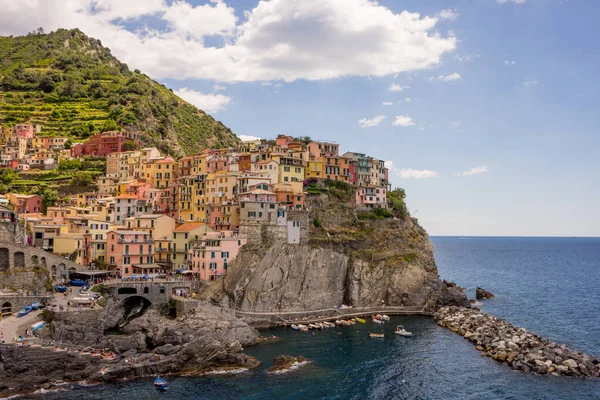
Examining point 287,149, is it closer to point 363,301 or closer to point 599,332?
point 363,301

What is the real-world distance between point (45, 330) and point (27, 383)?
10.5m

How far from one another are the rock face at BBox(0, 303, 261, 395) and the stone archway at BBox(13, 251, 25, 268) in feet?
46.8

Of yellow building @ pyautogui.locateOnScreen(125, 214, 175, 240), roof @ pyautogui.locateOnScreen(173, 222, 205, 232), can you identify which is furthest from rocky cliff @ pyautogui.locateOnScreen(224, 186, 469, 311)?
yellow building @ pyautogui.locateOnScreen(125, 214, 175, 240)

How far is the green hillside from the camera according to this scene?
140375 mm

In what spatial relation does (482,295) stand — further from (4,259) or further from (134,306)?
(4,259)

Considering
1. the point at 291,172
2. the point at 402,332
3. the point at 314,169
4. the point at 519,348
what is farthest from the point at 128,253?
the point at 519,348

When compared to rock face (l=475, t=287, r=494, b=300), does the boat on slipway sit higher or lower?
higher

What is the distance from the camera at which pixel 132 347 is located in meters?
60.2

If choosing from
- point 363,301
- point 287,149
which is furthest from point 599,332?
point 287,149

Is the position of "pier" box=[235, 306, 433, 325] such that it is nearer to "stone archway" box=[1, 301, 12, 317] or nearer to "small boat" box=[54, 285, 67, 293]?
"small boat" box=[54, 285, 67, 293]

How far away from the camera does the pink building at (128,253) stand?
274 feet

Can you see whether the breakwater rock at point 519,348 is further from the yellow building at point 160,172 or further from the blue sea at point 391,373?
the yellow building at point 160,172

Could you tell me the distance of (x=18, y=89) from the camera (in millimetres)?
159125

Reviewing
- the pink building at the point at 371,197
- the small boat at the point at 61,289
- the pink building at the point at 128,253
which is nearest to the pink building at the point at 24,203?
the pink building at the point at 128,253
